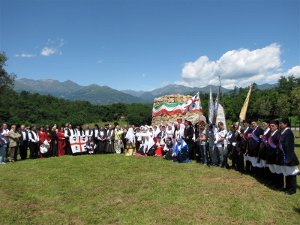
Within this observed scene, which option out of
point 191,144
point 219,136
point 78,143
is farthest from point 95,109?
point 219,136

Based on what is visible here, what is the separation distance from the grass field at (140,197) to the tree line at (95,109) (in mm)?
43203

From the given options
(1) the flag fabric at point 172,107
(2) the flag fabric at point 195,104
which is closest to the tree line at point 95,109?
(1) the flag fabric at point 172,107

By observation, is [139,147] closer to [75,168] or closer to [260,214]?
[75,168]

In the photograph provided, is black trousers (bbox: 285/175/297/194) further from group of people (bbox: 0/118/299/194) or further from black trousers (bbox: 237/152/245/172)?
black trousers (bbox: 237/152/245/172)

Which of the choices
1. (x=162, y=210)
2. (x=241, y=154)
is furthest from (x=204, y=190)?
(x=241, y=154)

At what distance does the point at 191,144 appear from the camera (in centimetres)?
1611

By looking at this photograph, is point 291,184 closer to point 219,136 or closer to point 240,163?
point 240,163

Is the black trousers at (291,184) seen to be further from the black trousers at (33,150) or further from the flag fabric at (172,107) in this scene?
the flag fabric at (172,107)

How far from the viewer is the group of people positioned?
994cm

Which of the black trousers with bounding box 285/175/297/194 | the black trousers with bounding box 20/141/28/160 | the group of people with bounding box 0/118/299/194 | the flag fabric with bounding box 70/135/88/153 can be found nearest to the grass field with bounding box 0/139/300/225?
the black trousers with bounding box 285/175/297/194

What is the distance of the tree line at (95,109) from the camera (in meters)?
65.9

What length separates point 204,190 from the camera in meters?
A: 9.82

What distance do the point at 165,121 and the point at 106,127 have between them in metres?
7.61

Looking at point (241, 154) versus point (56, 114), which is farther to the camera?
point (56, 114)
